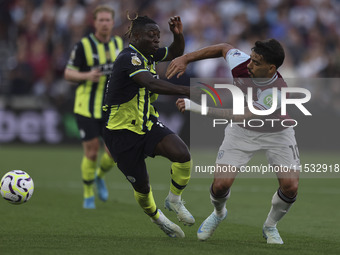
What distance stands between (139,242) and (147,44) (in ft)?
6.32

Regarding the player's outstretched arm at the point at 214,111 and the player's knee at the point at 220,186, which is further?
the player's knee at the point at 220,186

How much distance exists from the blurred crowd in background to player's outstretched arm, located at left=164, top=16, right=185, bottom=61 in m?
10.2

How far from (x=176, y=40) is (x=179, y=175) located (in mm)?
1467

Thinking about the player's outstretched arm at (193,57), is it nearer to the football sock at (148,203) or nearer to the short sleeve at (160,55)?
the short sleeve at (160,55)

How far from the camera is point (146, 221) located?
8.79 m

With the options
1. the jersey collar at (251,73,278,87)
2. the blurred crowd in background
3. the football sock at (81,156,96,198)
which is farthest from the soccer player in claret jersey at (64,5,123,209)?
the blurred crowd in background

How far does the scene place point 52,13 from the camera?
20125 millimetres

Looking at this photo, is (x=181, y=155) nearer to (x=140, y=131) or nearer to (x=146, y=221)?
(x=140, y=131)

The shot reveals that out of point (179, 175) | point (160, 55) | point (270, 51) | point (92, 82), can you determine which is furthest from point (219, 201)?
point (92, 82)

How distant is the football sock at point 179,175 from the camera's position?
7.41m

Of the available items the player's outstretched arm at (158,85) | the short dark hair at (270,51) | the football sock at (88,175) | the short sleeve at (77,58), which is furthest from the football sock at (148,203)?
the short sleeve at (77,58)

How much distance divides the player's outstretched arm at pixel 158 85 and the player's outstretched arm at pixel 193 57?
0.61ft

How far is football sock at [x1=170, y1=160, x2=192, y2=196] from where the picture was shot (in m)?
7.41

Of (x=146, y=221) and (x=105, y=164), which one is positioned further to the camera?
(x=105, y=164)
